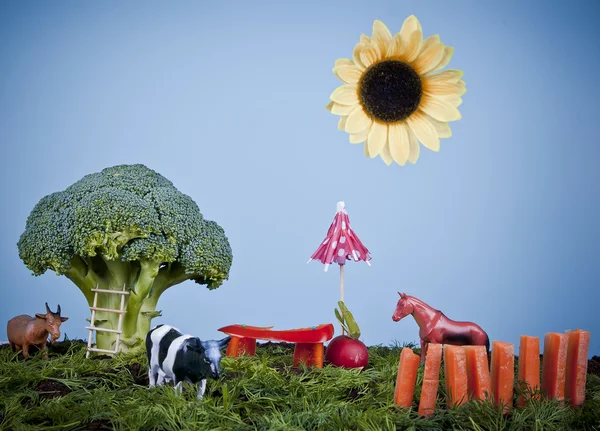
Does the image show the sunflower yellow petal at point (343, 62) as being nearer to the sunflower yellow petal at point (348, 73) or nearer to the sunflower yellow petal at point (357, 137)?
the sunflower yellow petal at point (348, 73)

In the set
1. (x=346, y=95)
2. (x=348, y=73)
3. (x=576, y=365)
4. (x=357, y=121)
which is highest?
(x=348, y=73)

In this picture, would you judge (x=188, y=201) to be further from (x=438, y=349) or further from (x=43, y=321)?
(x=438, y=349)

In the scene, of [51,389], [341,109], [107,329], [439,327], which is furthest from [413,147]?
[51,389]

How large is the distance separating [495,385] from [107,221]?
2513mm

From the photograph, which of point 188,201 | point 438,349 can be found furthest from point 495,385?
point 188,201

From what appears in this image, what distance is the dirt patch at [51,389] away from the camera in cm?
333

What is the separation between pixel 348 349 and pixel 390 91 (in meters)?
1.57

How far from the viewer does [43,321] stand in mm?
4238

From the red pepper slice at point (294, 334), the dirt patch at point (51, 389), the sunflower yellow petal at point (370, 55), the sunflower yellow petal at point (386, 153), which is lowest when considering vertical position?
the dirt patch at point (51, 389)

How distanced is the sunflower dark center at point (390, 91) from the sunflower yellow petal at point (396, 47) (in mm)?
57

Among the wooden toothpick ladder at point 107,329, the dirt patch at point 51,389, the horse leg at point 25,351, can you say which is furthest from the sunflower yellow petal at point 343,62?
the horse leg at point 25,351

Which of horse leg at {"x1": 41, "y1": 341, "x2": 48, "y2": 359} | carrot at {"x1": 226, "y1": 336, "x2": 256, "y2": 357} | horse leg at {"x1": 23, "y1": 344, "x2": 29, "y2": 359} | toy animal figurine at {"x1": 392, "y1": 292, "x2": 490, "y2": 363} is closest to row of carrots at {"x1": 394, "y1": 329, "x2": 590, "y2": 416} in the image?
toy animal figurine at {"x1": 392, "y1": 292, "x2": 490, "y2": 363}

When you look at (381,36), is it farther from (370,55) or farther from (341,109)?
(341,109)

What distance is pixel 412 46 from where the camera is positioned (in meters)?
3.90
